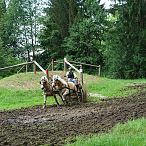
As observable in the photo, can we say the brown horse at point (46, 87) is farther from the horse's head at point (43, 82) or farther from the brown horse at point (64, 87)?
the brown horse at point (64, 87)

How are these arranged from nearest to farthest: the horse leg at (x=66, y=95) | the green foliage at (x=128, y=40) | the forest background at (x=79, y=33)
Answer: the horse leg at (x=66, y=95), the green foliage at (x=128, y=40), the forest background at (x=79, y=33)

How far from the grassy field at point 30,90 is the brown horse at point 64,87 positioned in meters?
1.72

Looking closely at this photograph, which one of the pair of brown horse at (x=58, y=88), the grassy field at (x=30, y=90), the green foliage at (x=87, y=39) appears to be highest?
the green foliage at (x=87, y=39)

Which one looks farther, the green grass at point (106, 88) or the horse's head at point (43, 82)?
the green grass at point (106, 88)

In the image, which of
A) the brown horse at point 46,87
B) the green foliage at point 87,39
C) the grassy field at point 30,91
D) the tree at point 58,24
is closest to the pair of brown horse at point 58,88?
the brown horse at point 46,87

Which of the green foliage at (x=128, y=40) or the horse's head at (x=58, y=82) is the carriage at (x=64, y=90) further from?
the green foliage at (x=128, y=40)

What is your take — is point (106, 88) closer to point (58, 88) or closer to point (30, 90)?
point (30, 90)

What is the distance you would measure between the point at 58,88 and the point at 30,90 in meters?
6.88

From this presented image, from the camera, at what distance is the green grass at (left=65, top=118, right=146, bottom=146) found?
8.33 m

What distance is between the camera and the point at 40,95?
25.7 meters

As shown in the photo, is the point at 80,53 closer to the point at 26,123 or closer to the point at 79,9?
the point at 79,9

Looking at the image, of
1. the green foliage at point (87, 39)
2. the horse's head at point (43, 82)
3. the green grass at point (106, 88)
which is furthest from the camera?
the green foliage at point (87, 39)

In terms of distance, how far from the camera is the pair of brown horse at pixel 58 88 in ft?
64.8

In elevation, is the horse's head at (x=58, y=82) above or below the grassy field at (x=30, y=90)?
Answer: above
